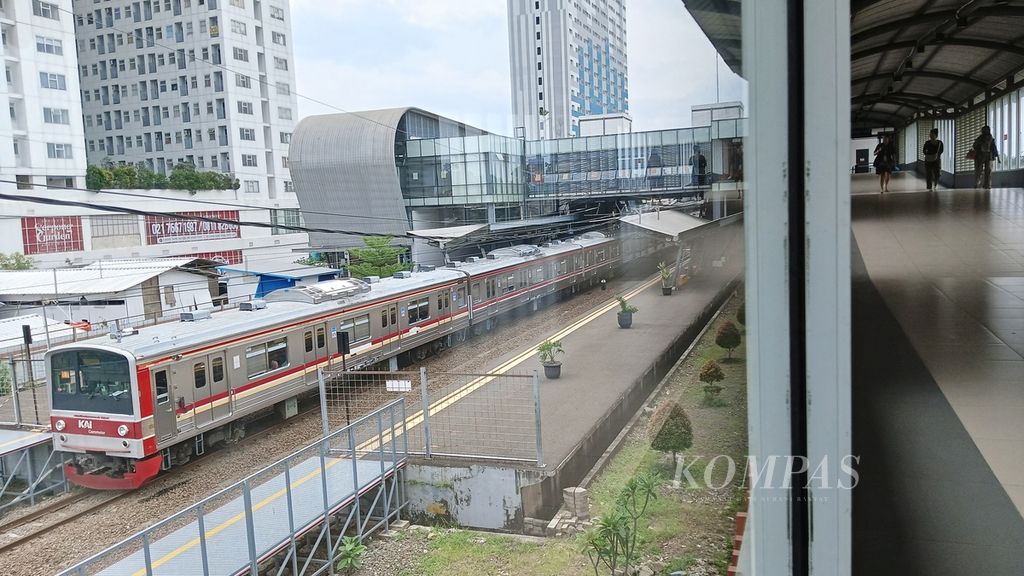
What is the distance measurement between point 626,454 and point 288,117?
112cm

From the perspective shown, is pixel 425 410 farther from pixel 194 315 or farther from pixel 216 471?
pixel 194 315

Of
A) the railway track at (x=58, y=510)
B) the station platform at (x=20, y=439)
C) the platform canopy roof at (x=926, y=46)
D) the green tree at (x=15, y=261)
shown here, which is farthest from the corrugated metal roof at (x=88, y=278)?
the platform canopy roof at (x=926, y=46)

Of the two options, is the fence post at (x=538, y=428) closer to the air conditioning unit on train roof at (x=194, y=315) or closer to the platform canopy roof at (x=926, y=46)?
the platform canopy roof at (x=926, y=46)

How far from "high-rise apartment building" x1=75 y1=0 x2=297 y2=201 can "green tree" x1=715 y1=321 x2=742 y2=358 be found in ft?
3.66

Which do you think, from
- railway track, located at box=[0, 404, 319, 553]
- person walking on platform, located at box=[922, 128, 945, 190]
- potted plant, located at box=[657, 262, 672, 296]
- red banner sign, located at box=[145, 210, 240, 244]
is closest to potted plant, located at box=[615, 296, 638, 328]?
potted plant, located at box=[657, 262, 672, 296]

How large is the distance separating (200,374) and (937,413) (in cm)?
241

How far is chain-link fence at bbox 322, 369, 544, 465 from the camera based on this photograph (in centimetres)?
180

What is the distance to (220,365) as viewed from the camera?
110 inches

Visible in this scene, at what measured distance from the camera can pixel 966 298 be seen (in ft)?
11.9

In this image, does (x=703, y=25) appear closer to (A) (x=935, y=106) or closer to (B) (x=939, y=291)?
(B) (x=939, y=291)

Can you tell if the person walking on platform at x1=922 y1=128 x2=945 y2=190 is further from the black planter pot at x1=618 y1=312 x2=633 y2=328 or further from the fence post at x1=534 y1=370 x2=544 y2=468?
the fence post at x1=534 y1=370 x2=544 y2=468

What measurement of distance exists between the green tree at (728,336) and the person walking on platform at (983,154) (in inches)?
327

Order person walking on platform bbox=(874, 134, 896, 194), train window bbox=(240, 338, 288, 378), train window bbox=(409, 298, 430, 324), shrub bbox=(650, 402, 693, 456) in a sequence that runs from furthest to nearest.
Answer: person walking on platform bbox=(874, 134, 896, 194), train window bbox=(240, 338, 288, 378), train window bbox=(409, 298, 430, 324), shrub bbox=(650, 402, 693, 456)

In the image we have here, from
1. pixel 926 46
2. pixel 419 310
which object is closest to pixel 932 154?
pixel 926 46
